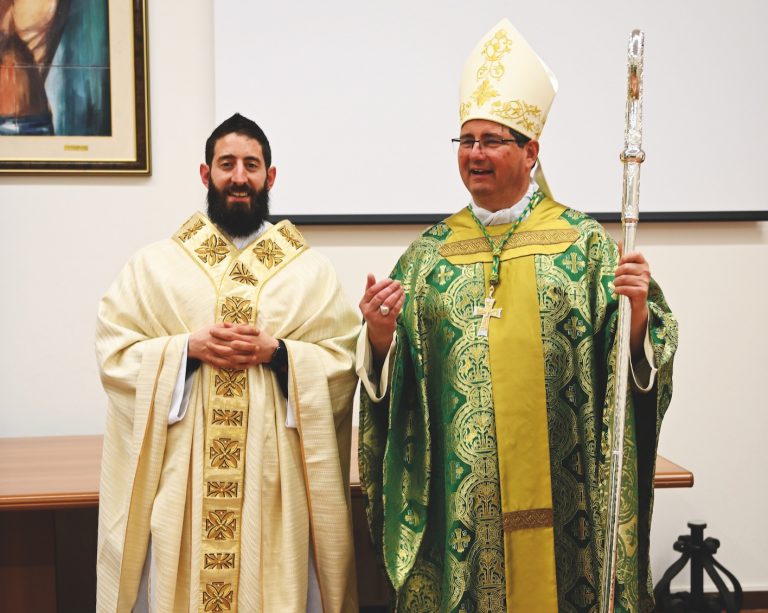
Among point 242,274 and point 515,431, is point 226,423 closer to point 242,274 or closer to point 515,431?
point 242,274

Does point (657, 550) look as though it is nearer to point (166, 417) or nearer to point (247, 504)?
point (247, 504)

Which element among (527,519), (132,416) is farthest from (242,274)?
(527,519)

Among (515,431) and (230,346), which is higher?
(230,346)

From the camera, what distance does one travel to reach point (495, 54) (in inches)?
112

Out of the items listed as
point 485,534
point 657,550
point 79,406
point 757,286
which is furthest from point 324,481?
point 757,286

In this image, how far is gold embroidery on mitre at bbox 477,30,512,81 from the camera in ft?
9.27

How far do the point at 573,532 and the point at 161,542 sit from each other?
50.7 inches

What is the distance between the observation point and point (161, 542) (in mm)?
2740

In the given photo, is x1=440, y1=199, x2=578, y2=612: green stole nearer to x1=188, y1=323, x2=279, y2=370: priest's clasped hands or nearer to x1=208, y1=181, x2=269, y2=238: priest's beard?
x1=188, y1=323, x2=279, y2=370: priest's clasped hands

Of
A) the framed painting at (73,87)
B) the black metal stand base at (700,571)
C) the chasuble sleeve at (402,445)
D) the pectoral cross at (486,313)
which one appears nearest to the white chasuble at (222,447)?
the chasuble sleeve at (402,445)

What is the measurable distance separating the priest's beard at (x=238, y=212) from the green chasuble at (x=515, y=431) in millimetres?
579

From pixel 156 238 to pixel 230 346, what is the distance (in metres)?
1.50

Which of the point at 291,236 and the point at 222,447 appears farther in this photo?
the point at 291,236

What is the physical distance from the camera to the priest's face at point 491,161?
2.76 m
